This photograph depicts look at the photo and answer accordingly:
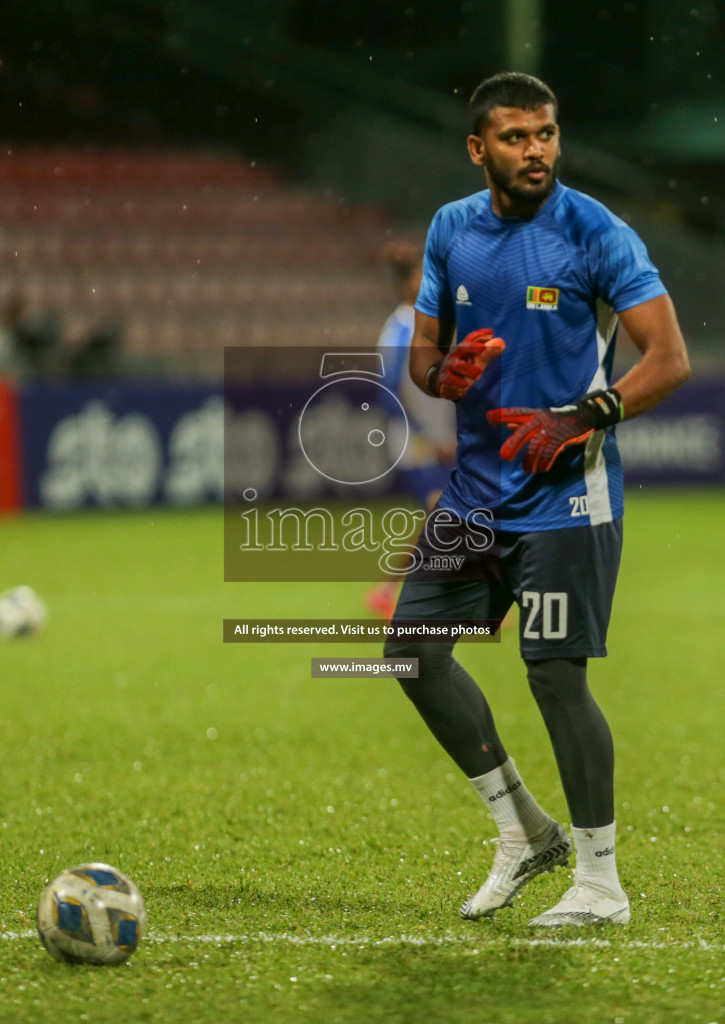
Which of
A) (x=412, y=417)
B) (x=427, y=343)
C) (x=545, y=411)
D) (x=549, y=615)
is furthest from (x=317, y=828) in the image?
(x=412, y=417)

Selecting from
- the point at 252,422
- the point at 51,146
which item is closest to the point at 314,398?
the point at 252,422

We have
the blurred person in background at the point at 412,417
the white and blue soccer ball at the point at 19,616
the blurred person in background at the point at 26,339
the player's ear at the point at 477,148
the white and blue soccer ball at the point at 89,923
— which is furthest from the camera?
the blurred person in background at the point at 26,339

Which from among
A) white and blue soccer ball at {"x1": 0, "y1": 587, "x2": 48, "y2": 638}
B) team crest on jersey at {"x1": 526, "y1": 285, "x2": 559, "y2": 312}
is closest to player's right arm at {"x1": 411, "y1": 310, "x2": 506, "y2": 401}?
team crest on jersey at {"x1": 526, "y1": 285, "x2": 559, "y2": 312}

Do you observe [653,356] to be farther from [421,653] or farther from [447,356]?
[421,653]

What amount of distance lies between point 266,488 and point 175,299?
4629 millimetres

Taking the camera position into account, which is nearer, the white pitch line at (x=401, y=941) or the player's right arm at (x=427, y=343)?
the white pitch line at (x=401, y=941)

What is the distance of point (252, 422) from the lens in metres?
15.6

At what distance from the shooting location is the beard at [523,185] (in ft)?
11.9

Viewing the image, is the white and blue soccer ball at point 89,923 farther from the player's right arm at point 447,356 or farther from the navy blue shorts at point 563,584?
the player's right arm at point 447,356

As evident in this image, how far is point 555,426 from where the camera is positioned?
357 centimetres

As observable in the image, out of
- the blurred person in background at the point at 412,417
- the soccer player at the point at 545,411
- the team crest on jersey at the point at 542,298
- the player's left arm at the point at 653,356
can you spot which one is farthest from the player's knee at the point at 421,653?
the blurred person in background at the point at 412,417

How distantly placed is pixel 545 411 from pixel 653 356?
0.97 feet

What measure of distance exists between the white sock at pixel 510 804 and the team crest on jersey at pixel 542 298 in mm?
1222

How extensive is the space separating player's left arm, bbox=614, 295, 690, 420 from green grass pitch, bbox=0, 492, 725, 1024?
1.33m
